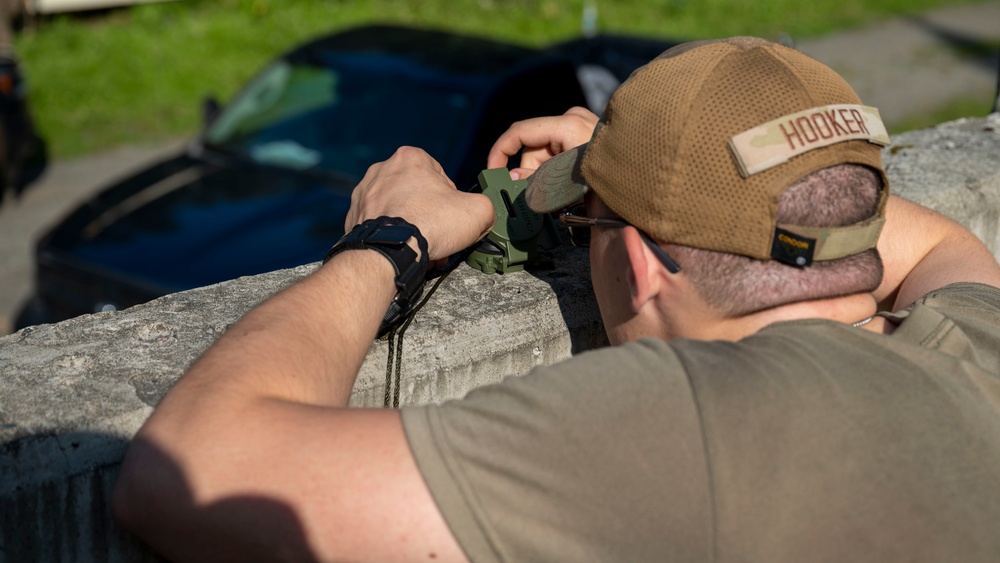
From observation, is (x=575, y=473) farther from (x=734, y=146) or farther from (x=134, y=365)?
(x=134, y=365)

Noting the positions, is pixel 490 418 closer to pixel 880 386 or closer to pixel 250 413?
pixel 250 413

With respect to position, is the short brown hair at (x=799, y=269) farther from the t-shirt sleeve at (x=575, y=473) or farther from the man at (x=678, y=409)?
the t-shirt sleeve at (x=575, y=473)

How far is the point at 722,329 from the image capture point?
1.70m

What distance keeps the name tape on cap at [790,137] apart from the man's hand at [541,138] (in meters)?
0.74

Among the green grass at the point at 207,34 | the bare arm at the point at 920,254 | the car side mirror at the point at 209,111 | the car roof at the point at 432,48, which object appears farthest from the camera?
the green grass at the point at 207,34

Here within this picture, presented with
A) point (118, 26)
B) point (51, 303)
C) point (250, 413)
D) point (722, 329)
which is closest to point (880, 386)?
point (722, 329)

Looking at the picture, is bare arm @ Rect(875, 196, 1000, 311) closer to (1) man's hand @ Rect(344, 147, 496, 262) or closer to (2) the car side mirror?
(1) man's hand @ Rect(344, 147, 496, 262)

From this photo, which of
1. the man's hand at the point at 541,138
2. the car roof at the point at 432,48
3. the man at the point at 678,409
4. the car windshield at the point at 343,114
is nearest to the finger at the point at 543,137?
the man's hand at the point at 541,138

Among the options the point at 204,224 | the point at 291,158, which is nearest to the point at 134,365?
the point at 204,224

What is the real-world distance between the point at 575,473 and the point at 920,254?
1.28m

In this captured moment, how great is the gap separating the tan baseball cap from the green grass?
8.21 m

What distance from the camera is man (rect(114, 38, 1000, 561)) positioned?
54.8 inches

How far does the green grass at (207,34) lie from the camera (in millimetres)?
9602

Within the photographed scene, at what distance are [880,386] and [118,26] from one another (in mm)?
11474
